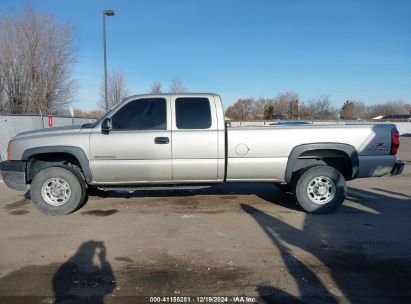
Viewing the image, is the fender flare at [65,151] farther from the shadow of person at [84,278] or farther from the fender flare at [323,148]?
the fender flare at [323,148]

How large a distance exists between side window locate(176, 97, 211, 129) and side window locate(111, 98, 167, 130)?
248mm

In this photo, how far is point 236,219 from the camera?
5875mm

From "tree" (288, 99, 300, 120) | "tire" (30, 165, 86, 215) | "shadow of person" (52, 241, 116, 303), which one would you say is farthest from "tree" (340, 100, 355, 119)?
"shadow of person" (52, 241, 116, 303)

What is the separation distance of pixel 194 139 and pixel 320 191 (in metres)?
2.30

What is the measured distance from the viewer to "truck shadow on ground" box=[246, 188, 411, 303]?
3430mm

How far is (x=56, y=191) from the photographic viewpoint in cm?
615

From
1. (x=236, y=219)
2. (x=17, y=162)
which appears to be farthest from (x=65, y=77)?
(x=236, y=219)

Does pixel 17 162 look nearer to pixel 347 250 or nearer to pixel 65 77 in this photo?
pixel 347 250

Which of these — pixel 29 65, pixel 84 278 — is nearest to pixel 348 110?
pixel 29 65

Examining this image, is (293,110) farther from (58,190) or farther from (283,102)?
(58,190)

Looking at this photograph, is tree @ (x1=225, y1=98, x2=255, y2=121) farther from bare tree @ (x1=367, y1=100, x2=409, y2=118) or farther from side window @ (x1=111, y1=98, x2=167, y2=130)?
side window @ (x1=111, y1=98, x2=167, y2=130)

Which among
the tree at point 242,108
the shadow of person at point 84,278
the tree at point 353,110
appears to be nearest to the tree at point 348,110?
the tree at point 353,110

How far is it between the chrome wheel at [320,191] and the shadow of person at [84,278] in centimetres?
351

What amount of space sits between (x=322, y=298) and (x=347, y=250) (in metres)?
1.34
